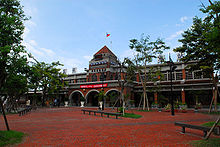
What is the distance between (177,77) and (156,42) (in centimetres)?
1214

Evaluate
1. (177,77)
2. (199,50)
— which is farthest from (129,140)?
(177,77)

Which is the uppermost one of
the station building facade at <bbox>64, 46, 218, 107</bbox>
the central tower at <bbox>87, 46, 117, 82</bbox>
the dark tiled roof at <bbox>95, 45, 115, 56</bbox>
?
the dark tiled roof at <bbox>95, 45, 115, 56</bbox>

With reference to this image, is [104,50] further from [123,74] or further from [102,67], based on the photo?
[123,74]

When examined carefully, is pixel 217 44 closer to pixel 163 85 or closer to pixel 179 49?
pixel 179 49

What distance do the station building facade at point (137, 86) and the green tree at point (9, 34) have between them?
1712 cm

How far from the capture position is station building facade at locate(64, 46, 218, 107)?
1112 inches

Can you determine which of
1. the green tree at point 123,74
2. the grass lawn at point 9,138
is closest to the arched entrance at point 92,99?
the green tree at point 123,74

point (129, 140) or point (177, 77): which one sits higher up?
point (177, 77)

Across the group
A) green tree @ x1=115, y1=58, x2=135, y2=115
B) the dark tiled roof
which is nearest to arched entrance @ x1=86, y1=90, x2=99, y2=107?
the dark tiled roof

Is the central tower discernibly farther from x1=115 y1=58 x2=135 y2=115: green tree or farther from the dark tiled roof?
x1=115 y1=58 x2=135 y2=115: green tree

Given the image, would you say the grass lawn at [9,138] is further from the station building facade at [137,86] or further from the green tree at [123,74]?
the station building facade at [137,86]

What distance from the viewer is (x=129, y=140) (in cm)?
668

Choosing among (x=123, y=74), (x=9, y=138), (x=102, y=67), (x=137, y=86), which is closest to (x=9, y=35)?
(x=9, y=138)

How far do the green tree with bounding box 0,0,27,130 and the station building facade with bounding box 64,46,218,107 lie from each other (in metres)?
17.1
